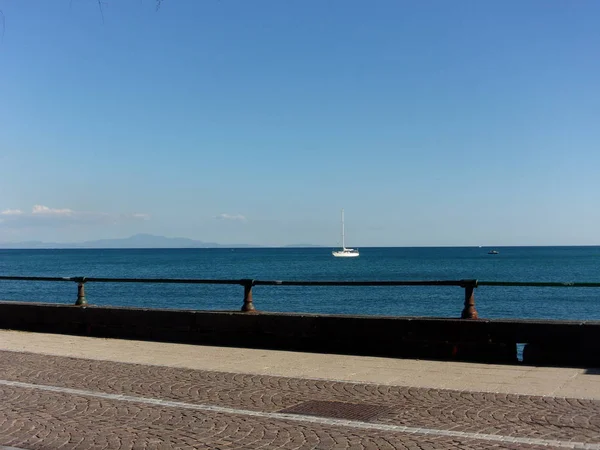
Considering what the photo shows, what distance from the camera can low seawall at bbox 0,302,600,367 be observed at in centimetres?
1057

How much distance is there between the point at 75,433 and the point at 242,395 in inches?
92.2

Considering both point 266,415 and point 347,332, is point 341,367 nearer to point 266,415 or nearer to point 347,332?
point 347,332

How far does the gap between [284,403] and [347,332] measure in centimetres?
372

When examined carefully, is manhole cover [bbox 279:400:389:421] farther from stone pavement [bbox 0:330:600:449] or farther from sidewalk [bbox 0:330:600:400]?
sidewalk [bbox 0:330:600:400]

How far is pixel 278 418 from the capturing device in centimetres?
779

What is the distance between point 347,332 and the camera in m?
12.1

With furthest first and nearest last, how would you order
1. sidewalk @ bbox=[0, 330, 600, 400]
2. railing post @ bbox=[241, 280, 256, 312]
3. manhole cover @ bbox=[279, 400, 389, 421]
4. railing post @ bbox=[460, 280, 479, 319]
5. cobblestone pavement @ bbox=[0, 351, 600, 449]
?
railing post @ bbox=[241, 280, 256, 312], railing post @ bbox=[460, 280, 479, 319], sidewalk @ bbox=[0, 330, 600, 400], manhole cover @ bbox=[279, 400, 389, 421], cobblestone pavement @ bbox=[0, 351, 600, 449]

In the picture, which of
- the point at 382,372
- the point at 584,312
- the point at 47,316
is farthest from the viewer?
the point at 584,312

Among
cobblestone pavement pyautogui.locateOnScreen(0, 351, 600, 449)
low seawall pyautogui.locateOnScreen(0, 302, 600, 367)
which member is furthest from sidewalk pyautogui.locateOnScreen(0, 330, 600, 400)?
cobblestone pavement pyautogui.locateOnScreen(0, 351, 600, 449)

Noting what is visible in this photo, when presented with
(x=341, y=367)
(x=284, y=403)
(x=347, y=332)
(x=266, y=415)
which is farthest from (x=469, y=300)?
(x=266, y=415)

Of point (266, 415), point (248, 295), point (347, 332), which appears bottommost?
point (266, 415)

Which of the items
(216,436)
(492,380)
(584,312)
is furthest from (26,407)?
(584,312)

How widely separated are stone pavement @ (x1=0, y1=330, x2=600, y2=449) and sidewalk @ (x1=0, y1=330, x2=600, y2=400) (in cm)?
2

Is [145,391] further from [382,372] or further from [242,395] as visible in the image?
[382,372]
